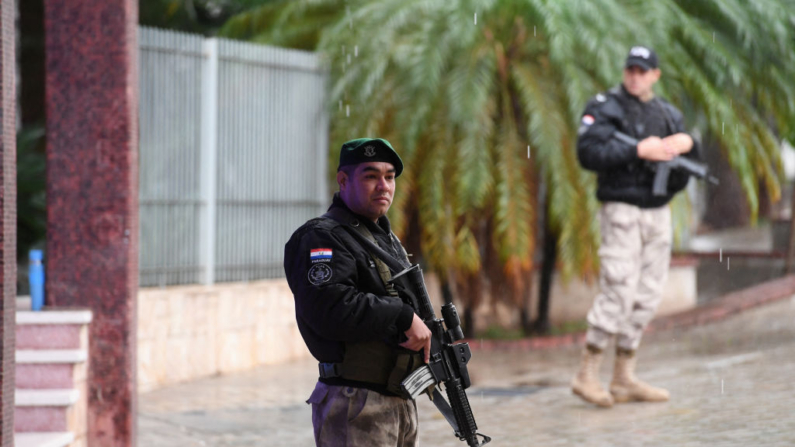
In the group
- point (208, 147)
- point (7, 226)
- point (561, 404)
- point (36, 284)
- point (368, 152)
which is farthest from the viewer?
point (208, 147)

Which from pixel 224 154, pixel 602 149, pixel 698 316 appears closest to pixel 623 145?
pixel 602 149

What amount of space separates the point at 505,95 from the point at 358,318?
710cm

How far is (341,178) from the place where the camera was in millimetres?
Result: 3539

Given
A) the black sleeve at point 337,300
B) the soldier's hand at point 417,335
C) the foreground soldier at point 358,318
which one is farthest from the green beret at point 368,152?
the soldier's hand at point 417,335

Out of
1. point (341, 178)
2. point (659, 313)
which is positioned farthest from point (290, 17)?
point (341, 178)

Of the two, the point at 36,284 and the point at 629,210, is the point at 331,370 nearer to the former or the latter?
the point at 36,284

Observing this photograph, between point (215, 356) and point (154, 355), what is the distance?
751 millimetres

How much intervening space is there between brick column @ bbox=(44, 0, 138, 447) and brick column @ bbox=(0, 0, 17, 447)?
5.30 feet

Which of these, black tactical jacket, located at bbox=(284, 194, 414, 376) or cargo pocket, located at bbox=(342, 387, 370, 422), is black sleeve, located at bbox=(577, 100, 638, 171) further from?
cargo pocket, located at bbox=(342, 387, 370, 422)

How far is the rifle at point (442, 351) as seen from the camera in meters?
3.46

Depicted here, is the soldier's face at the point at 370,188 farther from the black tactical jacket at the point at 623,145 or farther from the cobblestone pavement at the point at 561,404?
the black tactical jacket at the point at 623,145

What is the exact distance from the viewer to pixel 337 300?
332 cm

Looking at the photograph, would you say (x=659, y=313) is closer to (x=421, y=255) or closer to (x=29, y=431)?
(x=421, y=255)

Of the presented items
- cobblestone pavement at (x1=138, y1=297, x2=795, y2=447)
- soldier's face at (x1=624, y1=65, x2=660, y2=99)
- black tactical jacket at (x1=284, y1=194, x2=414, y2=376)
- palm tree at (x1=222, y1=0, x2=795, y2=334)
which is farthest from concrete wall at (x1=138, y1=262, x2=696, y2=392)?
black tactical jacket at (x1=284, y1=194, x2=414, y2=376)
